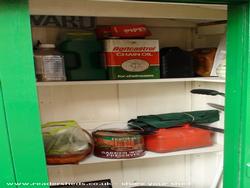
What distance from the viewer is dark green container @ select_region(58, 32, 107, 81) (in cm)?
125

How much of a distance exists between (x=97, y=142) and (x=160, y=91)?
0.55 m

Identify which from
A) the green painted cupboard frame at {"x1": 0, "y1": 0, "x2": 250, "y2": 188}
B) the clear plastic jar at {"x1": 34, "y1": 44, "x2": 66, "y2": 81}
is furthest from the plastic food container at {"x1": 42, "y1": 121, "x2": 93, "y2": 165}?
the green painted cupboard frame at {"x1": 0, "y1": 0, "x2": 250, "y2": 188}

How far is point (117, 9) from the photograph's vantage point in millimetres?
1068

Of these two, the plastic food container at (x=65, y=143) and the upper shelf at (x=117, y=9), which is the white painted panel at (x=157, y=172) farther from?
the upper shelf at (x=117, y=9)

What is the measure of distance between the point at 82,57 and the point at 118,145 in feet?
1.61

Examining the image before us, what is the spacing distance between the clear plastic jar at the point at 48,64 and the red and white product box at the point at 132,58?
0.79 feet

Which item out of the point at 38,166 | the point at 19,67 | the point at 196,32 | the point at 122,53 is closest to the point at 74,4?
the point at 122,53

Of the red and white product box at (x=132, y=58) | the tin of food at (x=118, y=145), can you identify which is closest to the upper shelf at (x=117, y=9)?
the red and white product box at (x=132, y=58)

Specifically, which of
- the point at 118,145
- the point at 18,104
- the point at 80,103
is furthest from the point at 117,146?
the point at 18,104

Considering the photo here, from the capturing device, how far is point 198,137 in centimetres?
140

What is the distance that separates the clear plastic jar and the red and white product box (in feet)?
0.79

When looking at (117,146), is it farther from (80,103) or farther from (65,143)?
(80,103)

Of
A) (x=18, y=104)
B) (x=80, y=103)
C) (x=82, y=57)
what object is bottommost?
(x=80, y=103)

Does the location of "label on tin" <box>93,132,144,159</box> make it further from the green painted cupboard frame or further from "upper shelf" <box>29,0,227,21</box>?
the green painted cupboard frame
